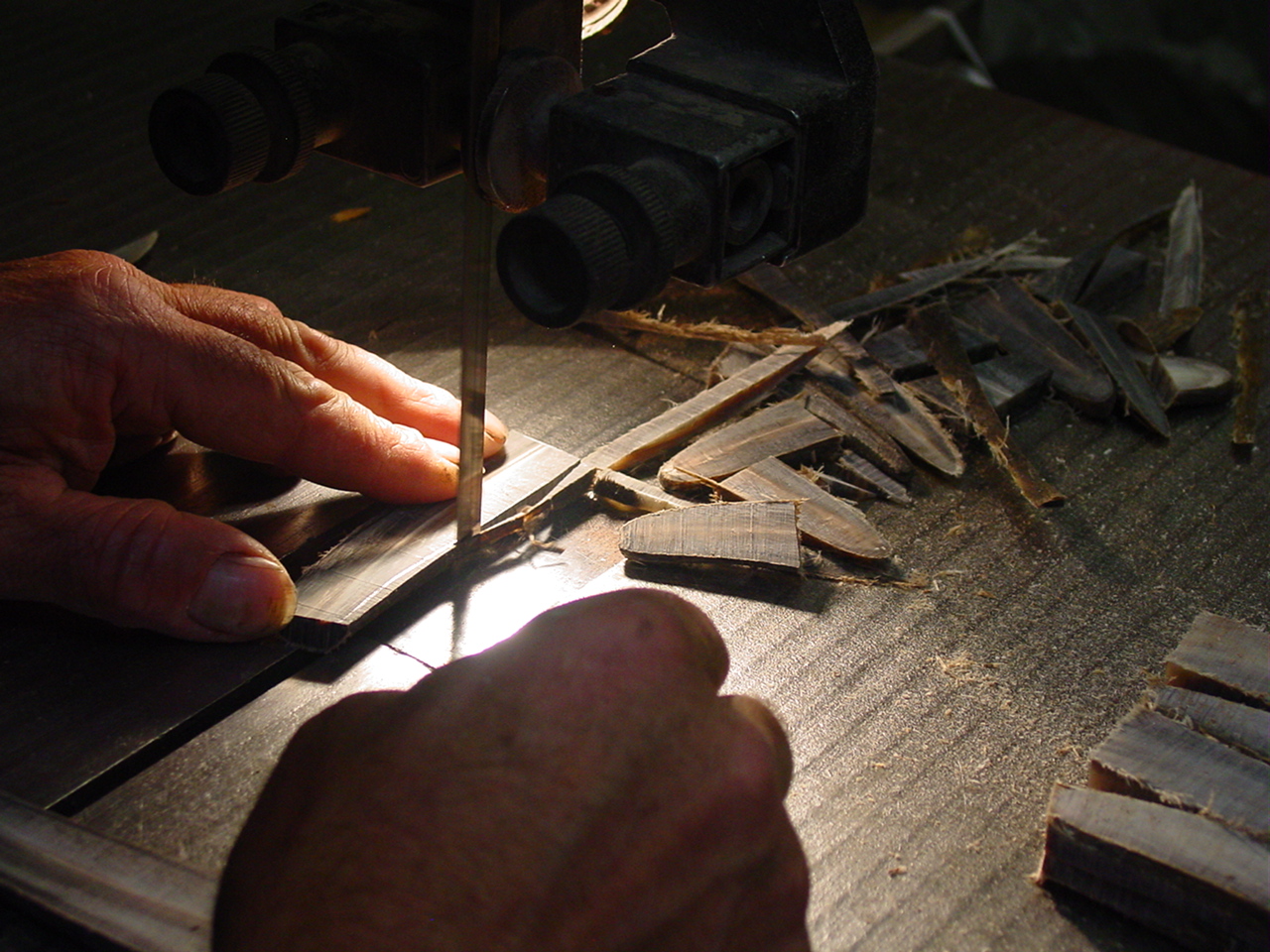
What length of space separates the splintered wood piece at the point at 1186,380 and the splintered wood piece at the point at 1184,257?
144 mm

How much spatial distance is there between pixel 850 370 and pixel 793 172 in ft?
2.37

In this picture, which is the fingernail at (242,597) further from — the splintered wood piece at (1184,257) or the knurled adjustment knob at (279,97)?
the splintered wood piece at (1184,257)

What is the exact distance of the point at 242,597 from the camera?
3.59 ft

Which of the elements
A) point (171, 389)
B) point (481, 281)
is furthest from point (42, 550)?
point (481, 281)

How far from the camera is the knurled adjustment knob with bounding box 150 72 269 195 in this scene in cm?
86

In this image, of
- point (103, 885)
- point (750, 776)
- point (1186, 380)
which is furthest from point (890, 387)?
point (103, 885)

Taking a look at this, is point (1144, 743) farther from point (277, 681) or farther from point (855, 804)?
point (277, 681)

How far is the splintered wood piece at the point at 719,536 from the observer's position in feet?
4.07

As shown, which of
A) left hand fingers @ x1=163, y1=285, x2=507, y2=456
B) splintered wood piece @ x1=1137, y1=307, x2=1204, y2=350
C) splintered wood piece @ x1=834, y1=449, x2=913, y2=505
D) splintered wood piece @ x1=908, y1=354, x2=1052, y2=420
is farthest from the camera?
splintered wood piece @ x1=1137, y1=307, x2=1204, y2=350

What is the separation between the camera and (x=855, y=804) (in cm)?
102

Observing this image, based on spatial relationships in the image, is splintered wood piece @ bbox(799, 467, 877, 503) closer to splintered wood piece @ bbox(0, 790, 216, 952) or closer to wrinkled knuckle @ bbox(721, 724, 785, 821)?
wrinkled knuckle @ bbox(721, 724, 785, 821)

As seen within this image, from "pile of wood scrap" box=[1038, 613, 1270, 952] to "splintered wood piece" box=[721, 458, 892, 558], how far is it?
325mm

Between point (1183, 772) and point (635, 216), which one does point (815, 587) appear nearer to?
point (1183, 772)

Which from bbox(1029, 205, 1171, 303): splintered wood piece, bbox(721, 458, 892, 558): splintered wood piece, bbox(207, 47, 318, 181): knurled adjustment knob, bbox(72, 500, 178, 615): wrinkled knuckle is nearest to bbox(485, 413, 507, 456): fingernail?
bbox(721, 458, 892, 558): splintered wood piece
